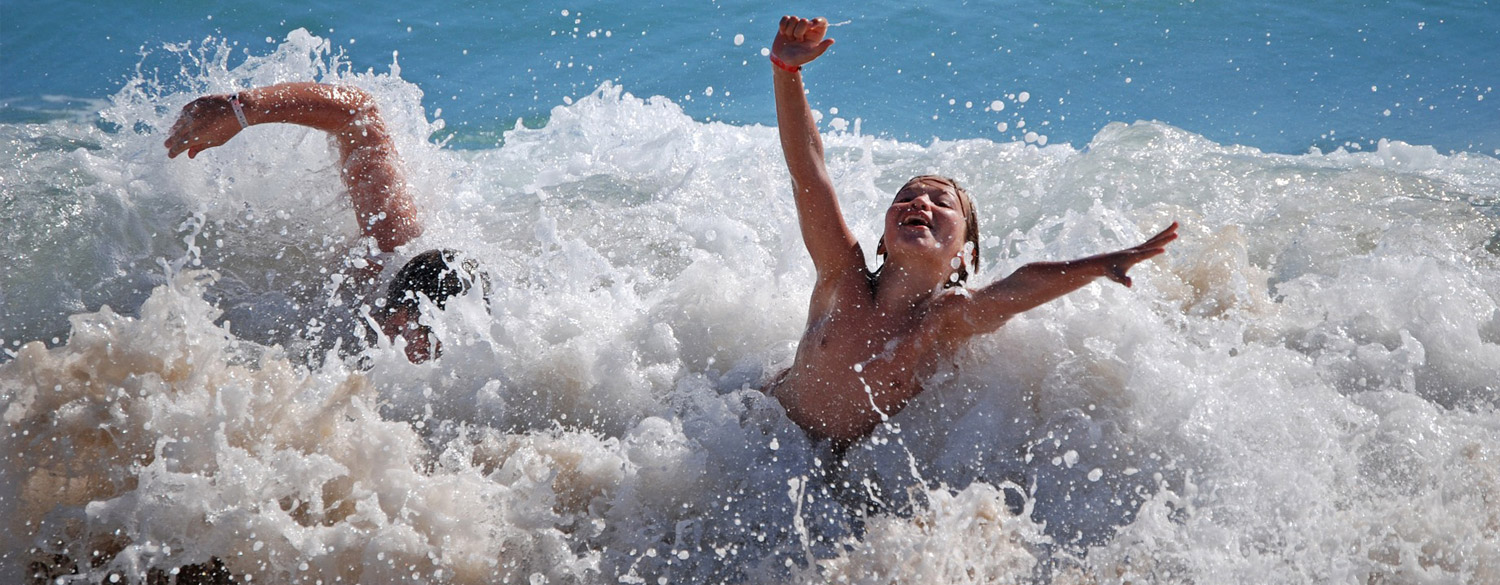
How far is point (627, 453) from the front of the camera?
2.93 metres

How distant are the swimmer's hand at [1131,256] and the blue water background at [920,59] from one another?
5.00 metres

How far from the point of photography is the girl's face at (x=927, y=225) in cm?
275

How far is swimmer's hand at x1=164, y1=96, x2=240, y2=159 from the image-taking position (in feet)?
11.9

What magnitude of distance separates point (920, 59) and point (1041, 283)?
604cm

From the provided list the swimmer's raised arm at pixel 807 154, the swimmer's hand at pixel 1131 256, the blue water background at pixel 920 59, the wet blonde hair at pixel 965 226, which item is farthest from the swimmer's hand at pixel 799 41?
the blue water background at pixel 920 59

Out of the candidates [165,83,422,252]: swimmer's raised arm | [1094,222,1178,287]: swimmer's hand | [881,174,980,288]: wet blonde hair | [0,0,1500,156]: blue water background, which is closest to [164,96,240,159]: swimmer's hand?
[165,83,422,252]: swimmer's raised arm

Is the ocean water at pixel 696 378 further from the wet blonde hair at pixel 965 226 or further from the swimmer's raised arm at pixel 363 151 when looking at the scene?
the wet blonde hair at pixel 965 226

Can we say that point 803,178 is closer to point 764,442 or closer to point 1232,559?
point 764,442

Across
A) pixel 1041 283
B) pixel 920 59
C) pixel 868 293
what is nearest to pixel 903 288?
pixel 868 293

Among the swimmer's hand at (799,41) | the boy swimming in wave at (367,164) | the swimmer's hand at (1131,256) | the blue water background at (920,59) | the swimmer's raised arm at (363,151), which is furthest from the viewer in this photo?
the blue water background at (920,59)

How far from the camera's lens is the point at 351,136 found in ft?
13.7

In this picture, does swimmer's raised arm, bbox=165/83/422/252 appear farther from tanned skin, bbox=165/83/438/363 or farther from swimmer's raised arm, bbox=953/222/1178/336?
swimmer's raised arm, bbox=953/222/1178/336

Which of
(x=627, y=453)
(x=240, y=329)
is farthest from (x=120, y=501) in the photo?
(x=240, y=329)

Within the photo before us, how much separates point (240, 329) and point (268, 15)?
5.18 m
